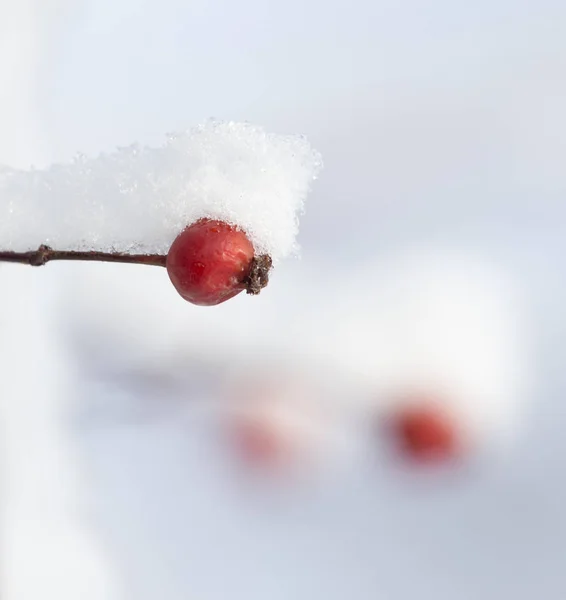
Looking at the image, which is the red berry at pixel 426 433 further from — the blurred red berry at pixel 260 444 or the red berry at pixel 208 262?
the red berry at pixel 208 262

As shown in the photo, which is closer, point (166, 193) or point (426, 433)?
point (166, 193)

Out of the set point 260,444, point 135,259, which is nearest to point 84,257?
point 135,259

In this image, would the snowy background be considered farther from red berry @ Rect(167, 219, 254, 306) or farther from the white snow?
red berry @ Rect(167, 219, 254, 306)

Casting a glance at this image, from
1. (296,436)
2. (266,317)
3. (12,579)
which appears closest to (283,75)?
(266,317)

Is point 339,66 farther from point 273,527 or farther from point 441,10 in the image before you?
point 273,527

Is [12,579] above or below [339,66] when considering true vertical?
below

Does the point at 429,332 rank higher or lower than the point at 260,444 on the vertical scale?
higher

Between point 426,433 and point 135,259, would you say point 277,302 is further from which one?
point 135,259
